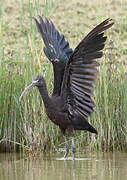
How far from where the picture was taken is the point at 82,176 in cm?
895

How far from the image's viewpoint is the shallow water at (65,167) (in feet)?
29.4

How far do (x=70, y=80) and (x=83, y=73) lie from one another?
0.66 feet

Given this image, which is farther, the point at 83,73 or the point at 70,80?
the point at 70,80

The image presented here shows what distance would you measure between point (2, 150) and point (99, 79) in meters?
1.50

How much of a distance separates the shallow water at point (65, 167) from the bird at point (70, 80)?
0.28m

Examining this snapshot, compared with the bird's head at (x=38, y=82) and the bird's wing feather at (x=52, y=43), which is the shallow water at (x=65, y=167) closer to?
the bird's head at (x=38, y=82)

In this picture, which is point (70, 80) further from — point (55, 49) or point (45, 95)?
point (55, 49)

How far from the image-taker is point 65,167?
949cm

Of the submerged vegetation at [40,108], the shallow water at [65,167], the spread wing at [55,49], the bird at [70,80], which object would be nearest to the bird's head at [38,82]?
the bird at [70,80]

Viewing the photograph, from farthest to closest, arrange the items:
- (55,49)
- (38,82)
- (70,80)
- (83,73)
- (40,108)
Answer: (55,49) → (40,108) → (38,82) → (70,80) → (83,73)

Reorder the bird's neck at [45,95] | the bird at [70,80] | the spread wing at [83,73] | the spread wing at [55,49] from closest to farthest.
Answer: the spread wing at [83,73], the bird at [70,80], the bird's neck at [45,95], the spread wing at [55,49]

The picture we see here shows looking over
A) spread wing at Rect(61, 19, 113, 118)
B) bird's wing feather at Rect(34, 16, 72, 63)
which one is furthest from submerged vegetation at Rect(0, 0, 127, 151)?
spread wing at Rect(61, 19, 113, 118)

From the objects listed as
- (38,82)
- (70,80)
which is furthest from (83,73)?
(38,82)

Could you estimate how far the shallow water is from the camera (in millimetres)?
8969
